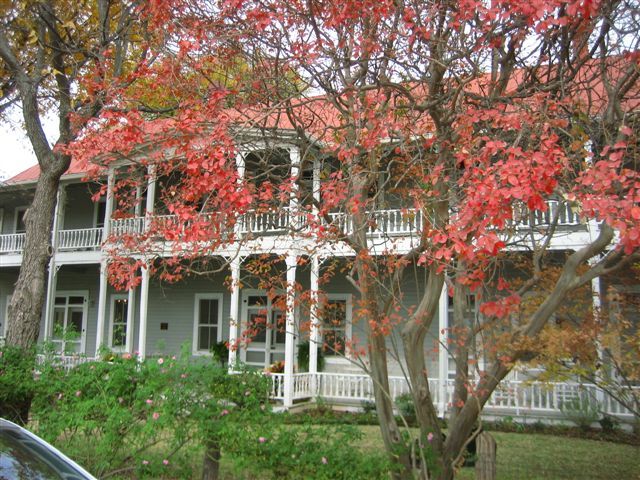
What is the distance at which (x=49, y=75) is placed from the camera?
11023mm

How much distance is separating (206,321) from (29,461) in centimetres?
1551

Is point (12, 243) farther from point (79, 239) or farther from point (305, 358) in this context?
point (305, 358)

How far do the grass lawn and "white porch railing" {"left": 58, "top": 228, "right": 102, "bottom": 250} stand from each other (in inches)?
409

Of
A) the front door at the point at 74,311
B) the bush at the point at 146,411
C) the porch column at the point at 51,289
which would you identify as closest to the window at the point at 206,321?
the porch column at the point at 51,289

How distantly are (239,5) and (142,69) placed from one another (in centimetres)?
190

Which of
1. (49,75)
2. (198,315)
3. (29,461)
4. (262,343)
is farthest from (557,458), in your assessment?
(198,315)

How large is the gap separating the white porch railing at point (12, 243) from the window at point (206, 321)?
6.14m

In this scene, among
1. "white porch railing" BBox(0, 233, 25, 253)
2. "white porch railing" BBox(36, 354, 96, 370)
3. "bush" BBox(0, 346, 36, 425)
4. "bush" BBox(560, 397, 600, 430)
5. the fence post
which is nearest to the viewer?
the fence post

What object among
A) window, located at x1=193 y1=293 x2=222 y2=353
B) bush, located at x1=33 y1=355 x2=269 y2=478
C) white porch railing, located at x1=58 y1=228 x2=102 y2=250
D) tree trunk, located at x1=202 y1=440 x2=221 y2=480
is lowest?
tree trunk, located at x1=202 y1=440 x2=221 y2=480

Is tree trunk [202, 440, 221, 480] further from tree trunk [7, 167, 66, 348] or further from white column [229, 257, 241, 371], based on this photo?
tree trunk [7, 167, 66, 348]

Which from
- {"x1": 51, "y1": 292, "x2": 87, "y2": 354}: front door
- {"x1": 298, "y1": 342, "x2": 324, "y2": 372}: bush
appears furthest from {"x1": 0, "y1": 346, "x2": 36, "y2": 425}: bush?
{"x1": 51, "y1": 292, "x2": 87, "y2": 354}: front door

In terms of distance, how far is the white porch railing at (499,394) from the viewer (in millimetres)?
11961

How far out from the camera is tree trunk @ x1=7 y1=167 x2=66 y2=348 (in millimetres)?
9430

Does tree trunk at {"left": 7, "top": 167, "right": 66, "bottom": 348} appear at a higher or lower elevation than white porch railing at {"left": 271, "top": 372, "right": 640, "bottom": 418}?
higher
